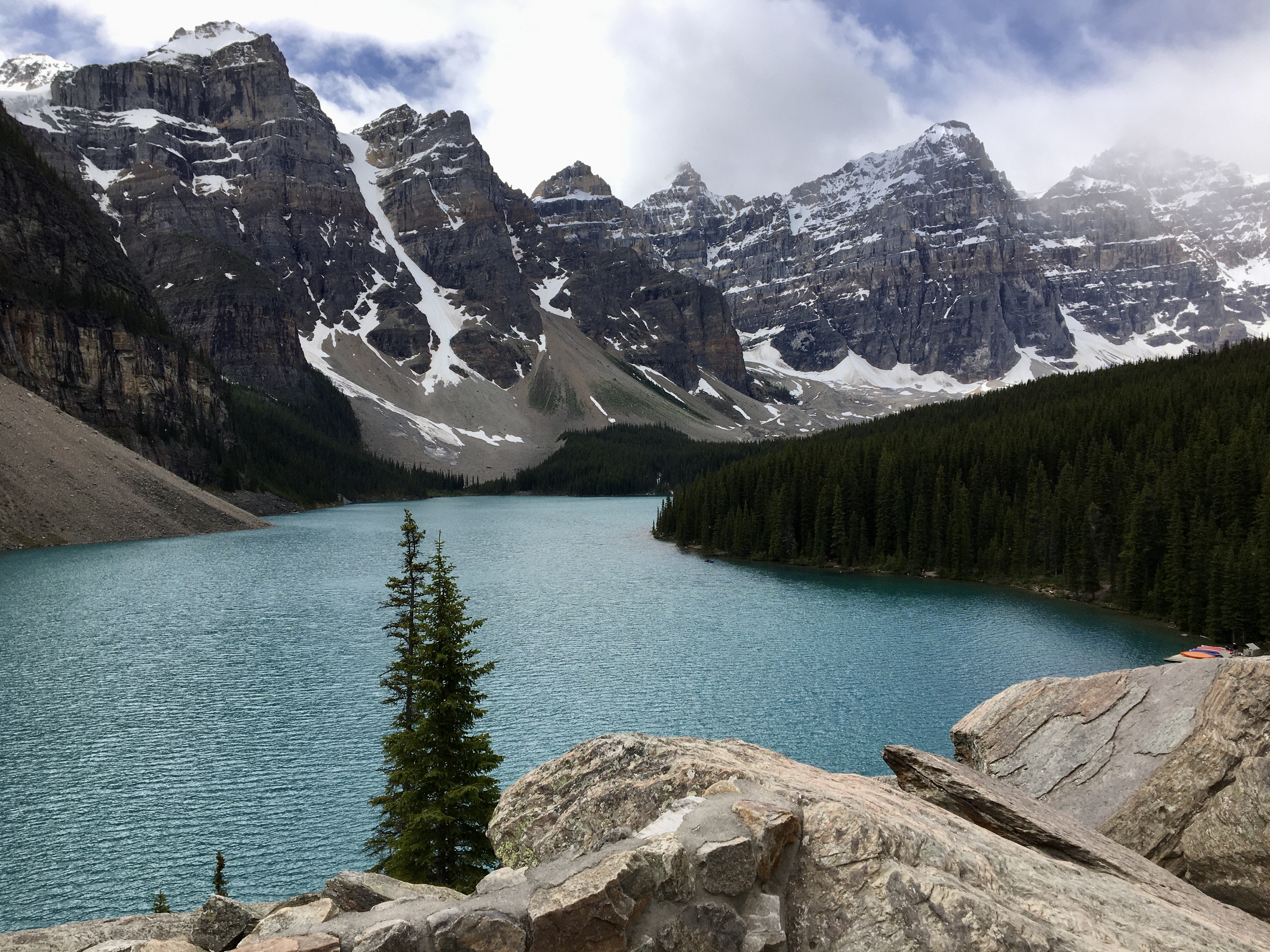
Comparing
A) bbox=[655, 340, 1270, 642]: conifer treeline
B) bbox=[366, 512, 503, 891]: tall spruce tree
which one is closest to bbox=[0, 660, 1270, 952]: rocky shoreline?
bbox=[366, 512, 503, 891]: tall spruce tree

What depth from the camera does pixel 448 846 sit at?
14391 mm

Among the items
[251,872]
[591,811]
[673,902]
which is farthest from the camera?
[251,872]

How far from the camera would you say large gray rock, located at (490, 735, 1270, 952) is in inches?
234

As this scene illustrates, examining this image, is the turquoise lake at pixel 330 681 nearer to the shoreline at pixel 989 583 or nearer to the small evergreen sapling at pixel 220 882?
the small evergreen sapling at pixel 220 882

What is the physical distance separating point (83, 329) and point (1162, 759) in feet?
440

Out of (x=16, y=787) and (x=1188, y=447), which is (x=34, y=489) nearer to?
(x=16, y=787)

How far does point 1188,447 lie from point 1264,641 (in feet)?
75.0

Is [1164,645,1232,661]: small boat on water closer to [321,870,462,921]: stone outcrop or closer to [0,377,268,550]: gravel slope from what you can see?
[321,870,462,921]: stone outcrop

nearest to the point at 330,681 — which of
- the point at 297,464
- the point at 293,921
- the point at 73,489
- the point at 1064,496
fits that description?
the point at 293,921

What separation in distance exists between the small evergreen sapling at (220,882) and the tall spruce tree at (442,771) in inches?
113

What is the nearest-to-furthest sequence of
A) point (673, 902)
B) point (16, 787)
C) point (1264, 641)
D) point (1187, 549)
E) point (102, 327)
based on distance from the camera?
point (673, 902) → point (16, 787) → point (1264, 641) → point (1187, 549) → point (102, 327)

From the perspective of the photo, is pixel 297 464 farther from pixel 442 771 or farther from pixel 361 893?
pixel 361 893

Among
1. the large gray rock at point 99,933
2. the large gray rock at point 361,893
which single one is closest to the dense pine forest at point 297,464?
the large gray rock at point 99,933

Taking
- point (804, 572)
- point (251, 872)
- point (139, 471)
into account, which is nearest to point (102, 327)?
point (139, 471)
